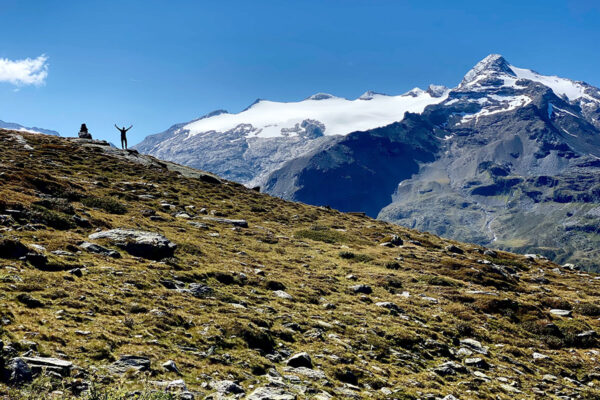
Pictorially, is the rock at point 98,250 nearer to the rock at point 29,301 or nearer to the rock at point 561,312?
the rock at point 29,301

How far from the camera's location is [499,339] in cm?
2284

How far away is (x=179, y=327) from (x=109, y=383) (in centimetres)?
459

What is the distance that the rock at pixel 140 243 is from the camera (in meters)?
23.3

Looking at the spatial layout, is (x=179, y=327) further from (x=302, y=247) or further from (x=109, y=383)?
(x=302, y=247)

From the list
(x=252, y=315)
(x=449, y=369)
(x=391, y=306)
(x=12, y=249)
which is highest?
(x=12, y=249)

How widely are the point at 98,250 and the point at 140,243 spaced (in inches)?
98.1

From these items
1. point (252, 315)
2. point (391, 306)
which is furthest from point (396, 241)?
point (252, 315)

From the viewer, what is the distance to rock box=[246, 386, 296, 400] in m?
11.5

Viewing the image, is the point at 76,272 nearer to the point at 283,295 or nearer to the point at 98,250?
the point at 98,250

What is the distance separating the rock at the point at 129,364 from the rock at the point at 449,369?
12.1m

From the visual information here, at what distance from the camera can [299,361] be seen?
14914 mm

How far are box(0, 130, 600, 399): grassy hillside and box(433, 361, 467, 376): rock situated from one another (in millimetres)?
56

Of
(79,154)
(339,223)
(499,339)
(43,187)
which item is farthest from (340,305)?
(79,154)

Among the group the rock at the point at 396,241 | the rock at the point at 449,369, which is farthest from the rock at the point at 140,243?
the rock at the point at 396,241
